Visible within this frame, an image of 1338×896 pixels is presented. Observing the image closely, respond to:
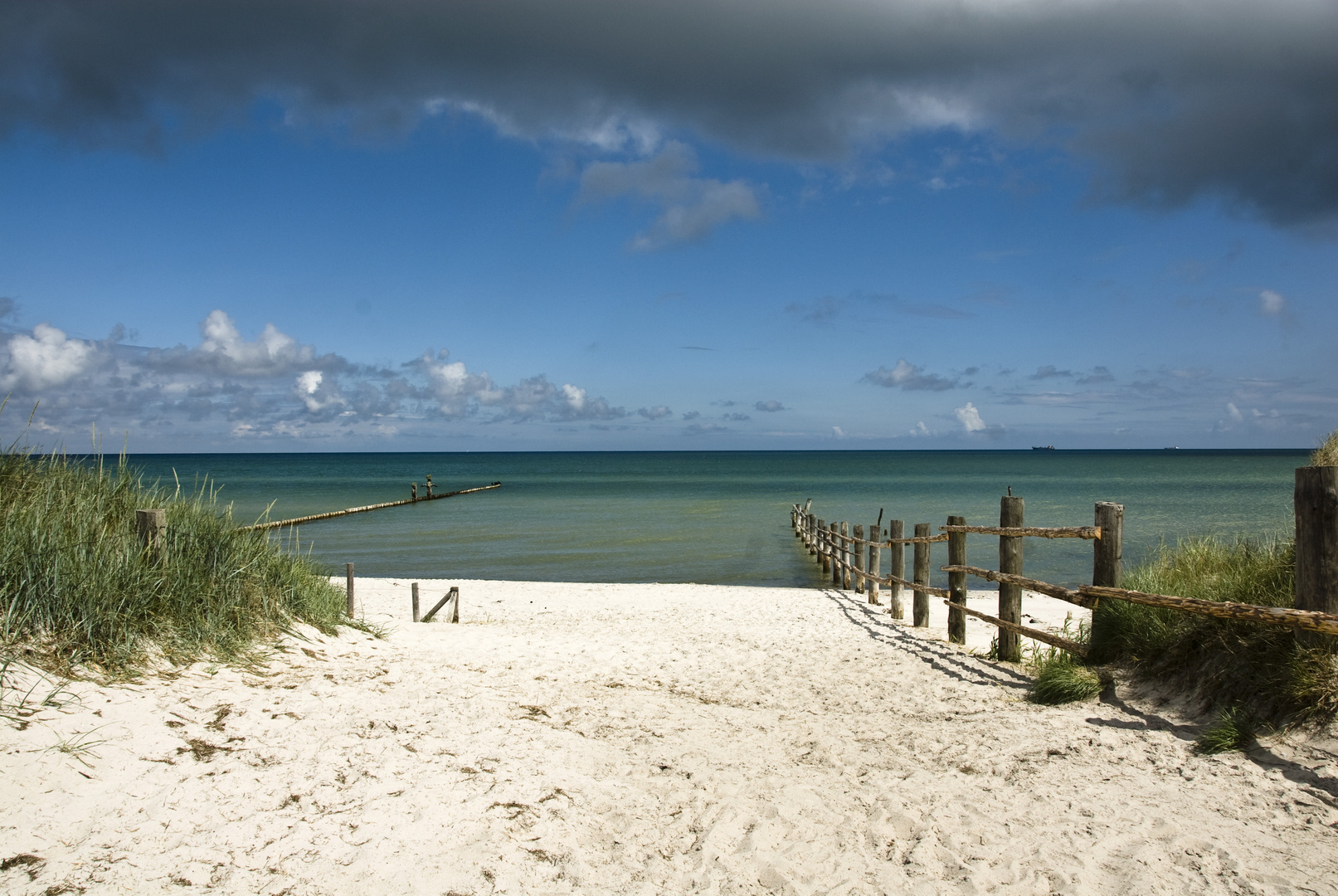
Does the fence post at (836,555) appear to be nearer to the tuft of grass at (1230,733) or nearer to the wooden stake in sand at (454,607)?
the wooden stake in sand at (454,607)

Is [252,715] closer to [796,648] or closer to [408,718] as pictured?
[408,718]

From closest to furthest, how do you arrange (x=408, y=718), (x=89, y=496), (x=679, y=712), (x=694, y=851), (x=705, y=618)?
(x=694, y=851)
(x=408, y=718)
(x=679, y=712)
(x=89, y=496)
(x=705, y=618)

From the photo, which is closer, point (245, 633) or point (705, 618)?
point (245, 633)

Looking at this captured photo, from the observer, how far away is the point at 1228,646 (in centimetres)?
512

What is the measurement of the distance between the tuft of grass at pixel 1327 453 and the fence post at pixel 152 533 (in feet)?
31.2

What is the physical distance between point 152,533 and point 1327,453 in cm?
995

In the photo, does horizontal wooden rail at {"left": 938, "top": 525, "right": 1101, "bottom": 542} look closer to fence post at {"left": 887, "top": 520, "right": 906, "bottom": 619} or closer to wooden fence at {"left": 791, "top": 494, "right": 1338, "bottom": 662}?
wooden fence at {"left": 791, "top": 494, "right": 1338, "bottom": 662}

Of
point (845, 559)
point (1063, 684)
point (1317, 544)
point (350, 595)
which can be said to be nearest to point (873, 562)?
point (845, 559)

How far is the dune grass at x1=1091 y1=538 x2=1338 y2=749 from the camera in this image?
4.53 meters

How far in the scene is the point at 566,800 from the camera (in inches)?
175

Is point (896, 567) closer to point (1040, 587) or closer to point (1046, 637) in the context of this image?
point (1040, 587)

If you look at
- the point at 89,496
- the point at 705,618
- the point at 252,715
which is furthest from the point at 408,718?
the point at 705,618

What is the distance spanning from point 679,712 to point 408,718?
2.12 metres

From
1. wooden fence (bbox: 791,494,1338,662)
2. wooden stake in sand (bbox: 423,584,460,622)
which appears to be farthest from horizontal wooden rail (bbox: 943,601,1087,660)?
wooden stake in sand (bbox: 423,584,460,622)
